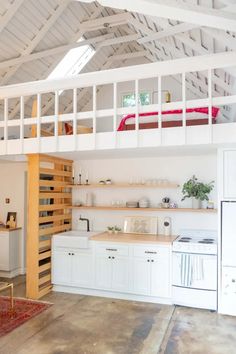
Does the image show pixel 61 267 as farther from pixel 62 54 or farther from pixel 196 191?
Result: pixel 62 54

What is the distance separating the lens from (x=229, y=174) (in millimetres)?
4062

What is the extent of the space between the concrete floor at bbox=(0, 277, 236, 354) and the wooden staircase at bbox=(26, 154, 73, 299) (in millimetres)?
542

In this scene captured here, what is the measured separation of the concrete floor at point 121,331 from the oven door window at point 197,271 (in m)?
0.36

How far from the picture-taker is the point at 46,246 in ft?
16.3

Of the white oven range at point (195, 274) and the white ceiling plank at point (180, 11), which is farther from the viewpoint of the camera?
the white oven range at point (195, 274)

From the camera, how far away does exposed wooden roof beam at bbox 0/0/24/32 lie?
4.44 metres

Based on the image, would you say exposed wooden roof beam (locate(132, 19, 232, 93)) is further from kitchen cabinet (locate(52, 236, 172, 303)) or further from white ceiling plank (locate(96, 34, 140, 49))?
kitchen cabinet (locate(52, 236, 172, 303))

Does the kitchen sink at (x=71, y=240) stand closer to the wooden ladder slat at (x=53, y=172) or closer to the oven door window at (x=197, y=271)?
the wooden ladder slat at (x=53, y=172)

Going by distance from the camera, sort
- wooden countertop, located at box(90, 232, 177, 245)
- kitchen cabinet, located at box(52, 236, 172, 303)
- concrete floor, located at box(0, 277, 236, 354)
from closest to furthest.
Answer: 1. concrete floor, located at box(0, 277, 236, 354)
2. kitchen cabinet, located at box(52, 236, 172, 303)
3. wooden countertop, located at box(90, 232, 177, 245)

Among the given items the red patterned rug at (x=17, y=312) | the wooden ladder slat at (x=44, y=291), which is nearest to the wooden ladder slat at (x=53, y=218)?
the wooden ladder slat at (x=44, y=291)

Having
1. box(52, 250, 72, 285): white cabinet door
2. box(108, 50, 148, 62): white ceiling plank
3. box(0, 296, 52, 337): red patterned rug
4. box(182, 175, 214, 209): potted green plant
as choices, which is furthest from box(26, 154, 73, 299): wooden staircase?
box(108, 50, 148, 62): white ceiling plank

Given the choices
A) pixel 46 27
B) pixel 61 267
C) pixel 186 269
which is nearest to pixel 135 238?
pixel 186 269

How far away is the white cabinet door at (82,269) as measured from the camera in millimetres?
4758

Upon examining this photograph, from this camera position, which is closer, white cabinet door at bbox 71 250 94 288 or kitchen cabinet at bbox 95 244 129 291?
kitchen cabinet at bbox 95 244 129 291
